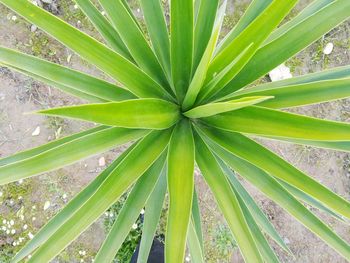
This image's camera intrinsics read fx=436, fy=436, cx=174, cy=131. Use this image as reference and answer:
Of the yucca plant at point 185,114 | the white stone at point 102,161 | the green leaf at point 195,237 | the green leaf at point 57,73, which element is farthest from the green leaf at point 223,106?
the white stone at point 102,161

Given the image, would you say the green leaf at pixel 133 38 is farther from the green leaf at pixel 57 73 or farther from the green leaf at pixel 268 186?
the green leaf at pixel 268 186

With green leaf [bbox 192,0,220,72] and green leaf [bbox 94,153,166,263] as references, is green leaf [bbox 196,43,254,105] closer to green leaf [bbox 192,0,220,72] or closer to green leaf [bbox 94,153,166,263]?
green leaf [bbox 192,0,220,72]

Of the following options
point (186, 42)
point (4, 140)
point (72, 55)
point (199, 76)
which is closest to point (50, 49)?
point (72, 55)

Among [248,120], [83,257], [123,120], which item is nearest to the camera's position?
[123,120]

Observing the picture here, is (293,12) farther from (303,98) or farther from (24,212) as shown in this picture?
(24,212)

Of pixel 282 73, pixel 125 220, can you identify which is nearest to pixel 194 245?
pixel 125 220

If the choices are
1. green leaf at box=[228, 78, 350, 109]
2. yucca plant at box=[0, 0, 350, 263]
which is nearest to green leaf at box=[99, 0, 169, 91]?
yucca plant at box=[0, 0, 350, 263]
